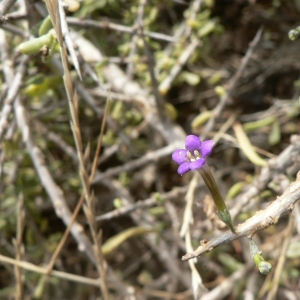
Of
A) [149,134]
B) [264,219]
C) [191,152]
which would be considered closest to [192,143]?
[191,152]

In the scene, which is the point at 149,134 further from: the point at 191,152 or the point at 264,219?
the point at 264,219

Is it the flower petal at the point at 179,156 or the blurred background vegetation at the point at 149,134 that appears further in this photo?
the blurred background vegetation at the point at 149,134

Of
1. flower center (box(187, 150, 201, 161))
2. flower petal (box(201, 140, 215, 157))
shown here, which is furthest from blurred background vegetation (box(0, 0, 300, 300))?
flower petal (box(201, 140, 215, 157))

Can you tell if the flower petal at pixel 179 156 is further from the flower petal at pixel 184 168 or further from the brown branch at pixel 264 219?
the brown branch at pixel 264 219

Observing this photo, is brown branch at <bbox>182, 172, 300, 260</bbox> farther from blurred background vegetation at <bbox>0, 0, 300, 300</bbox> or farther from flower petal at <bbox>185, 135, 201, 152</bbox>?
blurred background vegetation at <bbox>0, 0, 300, 300</bbox>

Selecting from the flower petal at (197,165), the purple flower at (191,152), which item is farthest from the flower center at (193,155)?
the flower petal at (197,165)

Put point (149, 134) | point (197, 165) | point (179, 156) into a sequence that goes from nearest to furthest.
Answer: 1. point (197, 165)
2. point (179, 156)
3. point (149, 134)
